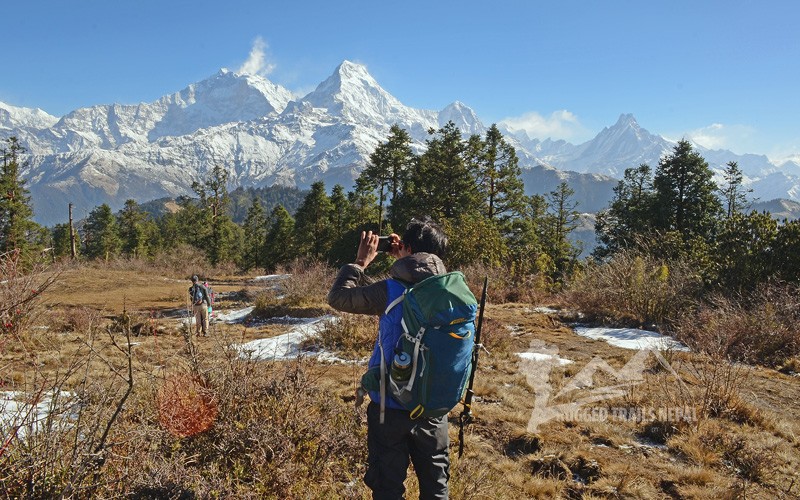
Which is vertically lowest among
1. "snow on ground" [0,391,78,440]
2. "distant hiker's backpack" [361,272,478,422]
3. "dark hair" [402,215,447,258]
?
"snow on ground" [0,391,78,440]

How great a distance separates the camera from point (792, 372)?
7008 millimetres

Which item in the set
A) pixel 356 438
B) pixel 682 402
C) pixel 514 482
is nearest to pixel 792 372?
pixel 682 402

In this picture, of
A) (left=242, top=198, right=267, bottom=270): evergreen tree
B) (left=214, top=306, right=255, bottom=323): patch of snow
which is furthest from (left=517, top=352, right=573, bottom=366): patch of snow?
(left=242, top=198, right=267, bottom=270): evergreen tree

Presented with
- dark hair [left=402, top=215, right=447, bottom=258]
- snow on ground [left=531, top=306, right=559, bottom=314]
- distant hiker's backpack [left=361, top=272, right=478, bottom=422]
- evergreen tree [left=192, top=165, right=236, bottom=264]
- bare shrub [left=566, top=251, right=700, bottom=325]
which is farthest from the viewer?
evergreen tree [left=192, top=165, right=236, bottom=264]

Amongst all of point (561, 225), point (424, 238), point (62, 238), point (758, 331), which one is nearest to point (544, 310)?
point (758, 331)

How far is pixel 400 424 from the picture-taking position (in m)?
2.46

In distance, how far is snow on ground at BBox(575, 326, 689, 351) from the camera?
27.6 feet

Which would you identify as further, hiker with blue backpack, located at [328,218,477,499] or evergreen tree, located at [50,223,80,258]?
evergreen tree, located at [50,223,80,258]

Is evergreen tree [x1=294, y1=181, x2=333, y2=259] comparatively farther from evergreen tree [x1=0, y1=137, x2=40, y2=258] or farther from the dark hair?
the dark hair

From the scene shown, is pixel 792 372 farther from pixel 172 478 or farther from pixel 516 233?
pixel 516 233

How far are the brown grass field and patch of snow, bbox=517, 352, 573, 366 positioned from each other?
1060 mm

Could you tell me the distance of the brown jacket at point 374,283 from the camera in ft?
8.21

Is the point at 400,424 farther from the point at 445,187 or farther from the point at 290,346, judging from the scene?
the point at 445,187

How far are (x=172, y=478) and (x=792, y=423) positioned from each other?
6372mm
